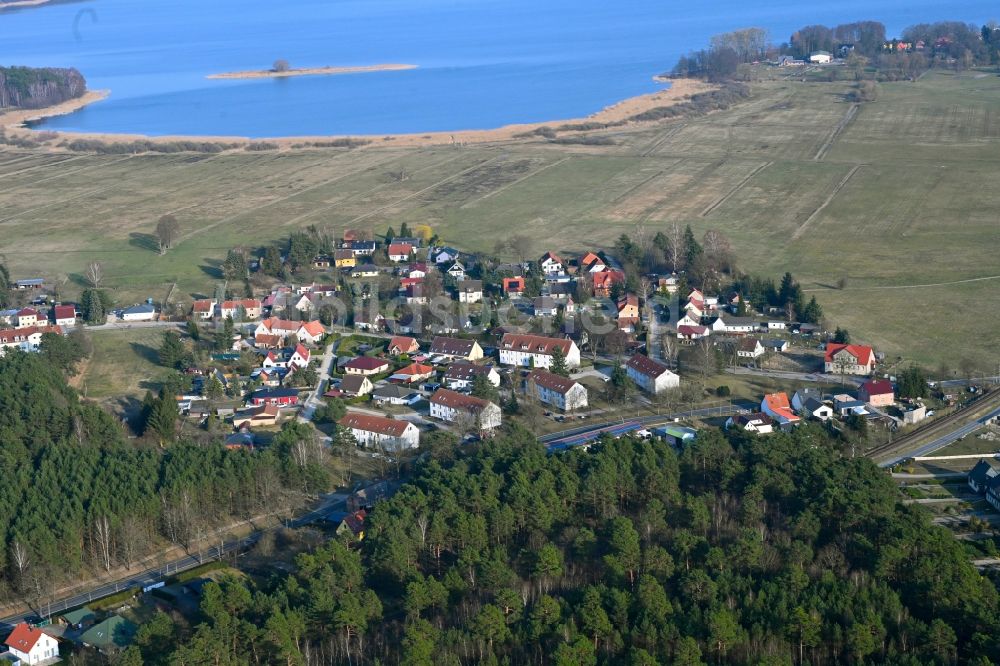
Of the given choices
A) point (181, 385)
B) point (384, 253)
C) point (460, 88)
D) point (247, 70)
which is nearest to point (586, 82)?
point (460, 88)

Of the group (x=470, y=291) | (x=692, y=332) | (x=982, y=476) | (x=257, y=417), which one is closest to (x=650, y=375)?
(x=692, y=332)

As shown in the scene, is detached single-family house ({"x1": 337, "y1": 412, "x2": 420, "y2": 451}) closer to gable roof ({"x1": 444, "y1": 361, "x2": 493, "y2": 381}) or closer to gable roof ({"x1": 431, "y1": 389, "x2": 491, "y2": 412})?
gable roof ({"x1": 431, "y1": 389, "x2": 491, "y2": 412})

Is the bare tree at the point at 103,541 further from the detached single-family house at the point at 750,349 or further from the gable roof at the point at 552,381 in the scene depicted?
the detached single-family house at the point at 750,349

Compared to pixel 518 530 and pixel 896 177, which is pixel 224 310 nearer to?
pixel 518 530

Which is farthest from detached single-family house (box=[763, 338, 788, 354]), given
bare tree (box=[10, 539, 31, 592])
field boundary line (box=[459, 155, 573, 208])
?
field boundary line (box=[459, 155, 573, 208])

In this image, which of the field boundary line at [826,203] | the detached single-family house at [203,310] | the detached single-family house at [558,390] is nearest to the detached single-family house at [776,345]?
the detached single-family house at [558,390]

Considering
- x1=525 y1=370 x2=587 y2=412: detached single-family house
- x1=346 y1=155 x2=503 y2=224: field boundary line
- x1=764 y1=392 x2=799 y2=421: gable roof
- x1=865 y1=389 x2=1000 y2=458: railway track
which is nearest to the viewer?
x1=865 y1=389 x2=1000 y2=458: railway track
